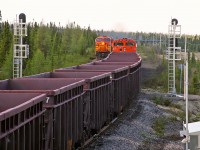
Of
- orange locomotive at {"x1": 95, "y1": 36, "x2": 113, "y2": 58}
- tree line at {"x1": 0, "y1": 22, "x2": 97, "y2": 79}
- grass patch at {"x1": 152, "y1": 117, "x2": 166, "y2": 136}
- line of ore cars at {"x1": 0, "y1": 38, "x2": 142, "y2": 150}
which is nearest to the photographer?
line of ore cars at {"x1": 0, "y1": 38, "x2": 142, "y2": 150}

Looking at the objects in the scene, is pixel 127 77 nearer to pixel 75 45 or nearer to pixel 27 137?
pixel 27 137

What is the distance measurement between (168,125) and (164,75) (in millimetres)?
26844

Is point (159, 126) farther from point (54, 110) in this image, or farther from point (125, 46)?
point (125, 46)

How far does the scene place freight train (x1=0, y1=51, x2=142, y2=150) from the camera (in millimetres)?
8023

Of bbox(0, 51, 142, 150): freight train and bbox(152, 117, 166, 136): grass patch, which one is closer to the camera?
bbox(0, 51, 142, 150): freight train

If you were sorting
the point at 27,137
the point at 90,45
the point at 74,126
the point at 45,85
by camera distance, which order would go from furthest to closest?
the point at 90,45, the point at 45,85, the point at 74,126, the point at 27,137

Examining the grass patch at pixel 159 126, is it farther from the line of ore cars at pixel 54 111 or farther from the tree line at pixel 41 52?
the tree line at pixel 41 52

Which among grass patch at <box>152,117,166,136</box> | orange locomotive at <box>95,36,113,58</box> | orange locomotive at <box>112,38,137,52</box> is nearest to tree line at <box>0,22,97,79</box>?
orange locomotive at <box>95,36,113,58</box>

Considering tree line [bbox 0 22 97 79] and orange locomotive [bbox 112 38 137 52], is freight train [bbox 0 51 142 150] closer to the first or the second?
tree line [bbox 0 22 97 79]

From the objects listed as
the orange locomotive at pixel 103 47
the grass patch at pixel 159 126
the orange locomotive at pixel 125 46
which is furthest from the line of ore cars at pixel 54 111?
the orange locomotive at pixel 103 47

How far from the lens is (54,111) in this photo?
10438 mm

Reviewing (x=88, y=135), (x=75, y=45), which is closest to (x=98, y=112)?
(x=88, y=135)

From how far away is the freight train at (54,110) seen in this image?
802 centimetres

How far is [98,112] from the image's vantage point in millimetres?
16219
